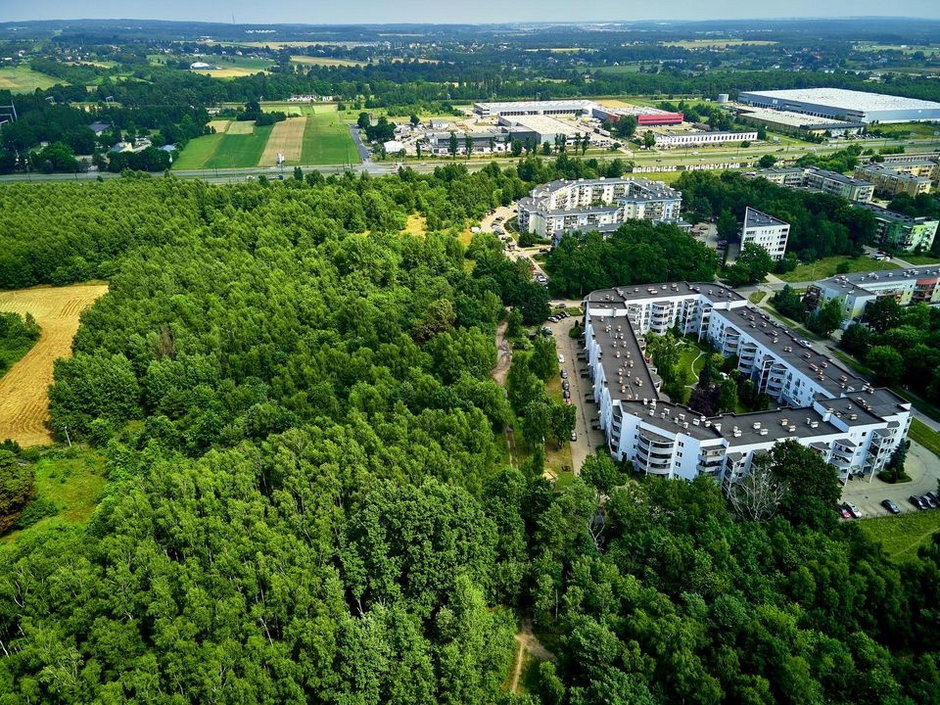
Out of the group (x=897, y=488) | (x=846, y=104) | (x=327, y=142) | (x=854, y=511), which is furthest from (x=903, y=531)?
(x=846, y=104)

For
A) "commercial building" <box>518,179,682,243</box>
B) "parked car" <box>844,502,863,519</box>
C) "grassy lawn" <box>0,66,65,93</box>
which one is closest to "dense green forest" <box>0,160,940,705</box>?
"parked car" <box>844,502,863,519</box>

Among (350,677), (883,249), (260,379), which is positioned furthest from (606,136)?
(350,677)

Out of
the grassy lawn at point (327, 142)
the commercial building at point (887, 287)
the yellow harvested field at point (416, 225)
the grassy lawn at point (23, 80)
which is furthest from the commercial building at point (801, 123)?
the grassy lawn at point (23, 80)

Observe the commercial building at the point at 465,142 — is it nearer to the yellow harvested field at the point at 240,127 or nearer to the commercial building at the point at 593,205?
the commercial building at the point at 593,205

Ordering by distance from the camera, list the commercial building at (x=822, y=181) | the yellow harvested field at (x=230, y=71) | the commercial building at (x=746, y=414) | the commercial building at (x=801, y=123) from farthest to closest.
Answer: the yellow harvested field at (x=230, y=71), the commercial building at (x=801, y=123), the commercial building at (x=822, y=181), the commercial building at (x=746, y=414)

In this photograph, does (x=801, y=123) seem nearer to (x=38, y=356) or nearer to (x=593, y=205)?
(x=593, y=205)

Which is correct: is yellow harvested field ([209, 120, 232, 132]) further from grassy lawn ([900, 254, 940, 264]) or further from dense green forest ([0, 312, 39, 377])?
grassy lawn ([900, 254, 940, 264])
